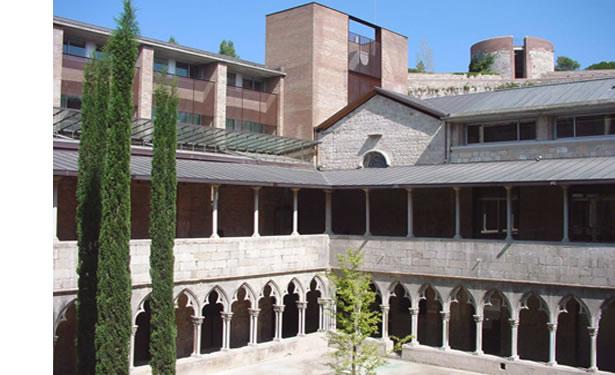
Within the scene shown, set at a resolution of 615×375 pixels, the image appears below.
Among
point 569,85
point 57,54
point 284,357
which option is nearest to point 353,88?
point 569,85

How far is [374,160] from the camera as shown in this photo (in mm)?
27156

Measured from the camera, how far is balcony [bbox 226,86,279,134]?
1309 inches

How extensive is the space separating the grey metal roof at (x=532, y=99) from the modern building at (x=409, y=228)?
102mm

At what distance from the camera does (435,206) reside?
24719mm

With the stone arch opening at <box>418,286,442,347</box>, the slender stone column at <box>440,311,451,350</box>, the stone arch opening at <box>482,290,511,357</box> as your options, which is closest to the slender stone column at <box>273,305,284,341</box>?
the slender stone column at <box>440,311,451,350</box>

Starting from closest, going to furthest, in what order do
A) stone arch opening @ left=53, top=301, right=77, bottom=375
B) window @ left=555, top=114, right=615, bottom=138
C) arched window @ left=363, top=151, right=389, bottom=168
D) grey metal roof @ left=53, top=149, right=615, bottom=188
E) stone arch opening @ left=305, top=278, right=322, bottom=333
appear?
grey metal roof @ left=53, top=149, right=615, bottom=188 → stone arch opening @ left=53, top=301, right=77, bottom=375 → window @ left=555, top=114, right=615, bottom=138 → arched window @ left=363, top=151, right=389, bottom=168 → stone arch opening @ left=305, top=278, right=322, bottom=333

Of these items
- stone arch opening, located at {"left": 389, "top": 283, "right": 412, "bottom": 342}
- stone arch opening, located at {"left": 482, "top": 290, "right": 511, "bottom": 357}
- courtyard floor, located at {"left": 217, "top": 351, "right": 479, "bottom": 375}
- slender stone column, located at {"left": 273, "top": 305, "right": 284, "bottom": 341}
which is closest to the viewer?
courtyard floor, located at {"left": 217, "top": 351, "right": 479, "bottom": 375}

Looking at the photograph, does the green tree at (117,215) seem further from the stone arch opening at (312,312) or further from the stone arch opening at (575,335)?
the stone arch opening at (575,335)

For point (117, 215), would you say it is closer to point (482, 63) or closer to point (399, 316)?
point (399, 316)

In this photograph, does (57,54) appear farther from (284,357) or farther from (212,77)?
(284,357)

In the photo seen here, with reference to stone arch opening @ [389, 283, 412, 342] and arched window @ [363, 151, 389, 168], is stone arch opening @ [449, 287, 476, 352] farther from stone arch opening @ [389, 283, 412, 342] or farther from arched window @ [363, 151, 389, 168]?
arched window @ [363, 151, 389, 168]

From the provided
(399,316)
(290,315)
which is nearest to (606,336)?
(399,316)

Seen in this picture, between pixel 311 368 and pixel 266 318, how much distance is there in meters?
5.47

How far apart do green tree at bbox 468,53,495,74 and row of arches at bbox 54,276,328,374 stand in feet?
133
